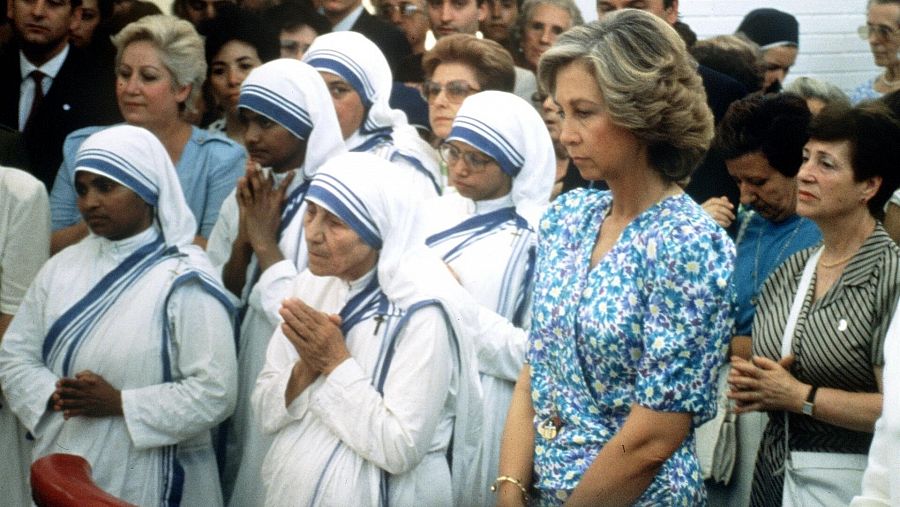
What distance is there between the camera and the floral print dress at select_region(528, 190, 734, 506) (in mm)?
2367

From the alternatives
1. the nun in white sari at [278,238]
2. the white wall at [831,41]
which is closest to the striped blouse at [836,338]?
the nun in white sari at [278,238]

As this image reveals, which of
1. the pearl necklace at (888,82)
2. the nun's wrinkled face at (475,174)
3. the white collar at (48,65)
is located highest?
the white collar at (48,65)

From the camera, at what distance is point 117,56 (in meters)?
4.54

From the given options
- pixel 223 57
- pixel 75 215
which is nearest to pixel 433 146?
pixel 223 57

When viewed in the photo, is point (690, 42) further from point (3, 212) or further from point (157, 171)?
point (3, 212)

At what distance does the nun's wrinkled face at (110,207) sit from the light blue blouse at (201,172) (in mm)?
587

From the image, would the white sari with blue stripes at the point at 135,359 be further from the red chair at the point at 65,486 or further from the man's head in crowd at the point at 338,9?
the man's head in crowd at the point at 338,9

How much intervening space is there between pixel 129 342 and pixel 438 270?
885mm

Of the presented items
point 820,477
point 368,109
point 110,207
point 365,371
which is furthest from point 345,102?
point 820,477

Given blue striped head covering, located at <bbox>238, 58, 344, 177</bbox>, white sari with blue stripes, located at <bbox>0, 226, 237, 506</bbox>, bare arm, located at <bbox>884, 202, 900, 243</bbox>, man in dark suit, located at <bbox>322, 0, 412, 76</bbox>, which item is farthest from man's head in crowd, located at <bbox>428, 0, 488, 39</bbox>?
bare arm, located at <bbox>884, 202, 900, 243</bbox>

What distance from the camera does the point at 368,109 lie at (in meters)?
4.47

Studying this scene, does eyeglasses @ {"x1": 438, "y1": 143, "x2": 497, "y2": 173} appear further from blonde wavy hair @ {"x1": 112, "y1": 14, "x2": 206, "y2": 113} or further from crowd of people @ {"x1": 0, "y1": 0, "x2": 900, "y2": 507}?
blonde wavy hair @ {"x1": 112, "y1": 14, "x2": 206, "y2": 113}

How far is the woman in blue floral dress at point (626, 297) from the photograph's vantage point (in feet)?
7.80

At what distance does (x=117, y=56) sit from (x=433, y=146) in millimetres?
1097
